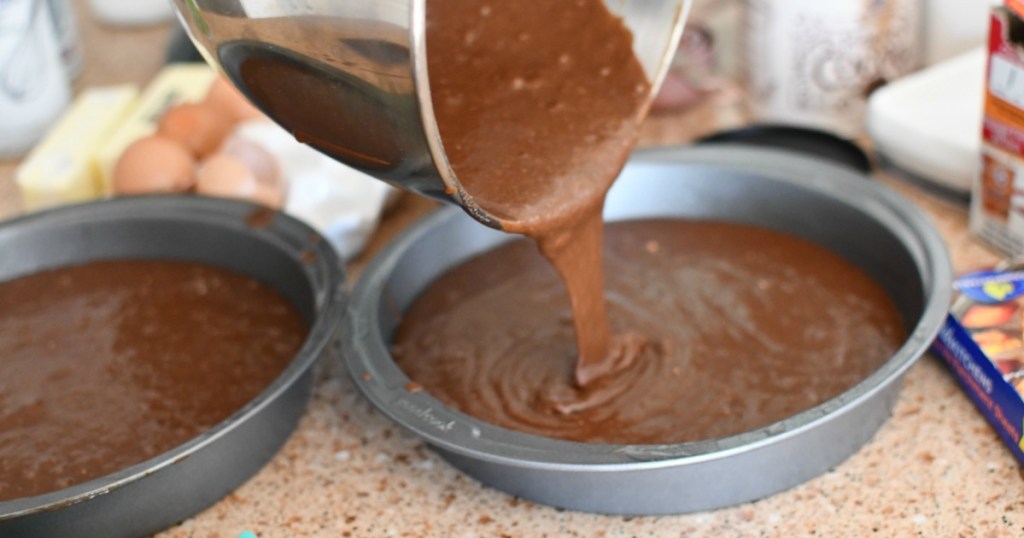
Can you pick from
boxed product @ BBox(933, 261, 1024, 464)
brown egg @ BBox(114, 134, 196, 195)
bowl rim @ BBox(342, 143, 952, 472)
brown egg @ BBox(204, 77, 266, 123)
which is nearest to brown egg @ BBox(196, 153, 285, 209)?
brown egg @ BBox(114, 134, 196, 195)

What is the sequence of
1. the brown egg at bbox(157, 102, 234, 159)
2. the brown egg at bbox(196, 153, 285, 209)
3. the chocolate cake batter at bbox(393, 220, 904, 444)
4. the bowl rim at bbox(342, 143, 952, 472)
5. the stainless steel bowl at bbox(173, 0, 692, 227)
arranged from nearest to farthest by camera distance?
the stainless steel bowl at bbox(173, 0, 692, 227), the bowl rim at bbox(342, 143, 952, 472), the chocolate cake batter at bbox(393, 220, 904, 444), the brown egg at bbox(196, 153, 285, 209), the brown egg at bbox(157, 102, 234, 159)

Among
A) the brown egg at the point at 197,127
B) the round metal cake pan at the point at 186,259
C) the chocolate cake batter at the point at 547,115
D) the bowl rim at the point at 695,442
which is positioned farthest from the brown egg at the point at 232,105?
the chocolate cake batter at the point at 547,115

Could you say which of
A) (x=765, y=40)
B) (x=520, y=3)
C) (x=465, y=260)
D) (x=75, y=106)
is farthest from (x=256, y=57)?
(x=75, y=106)

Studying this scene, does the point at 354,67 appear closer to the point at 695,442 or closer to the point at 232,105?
the point at 695,442

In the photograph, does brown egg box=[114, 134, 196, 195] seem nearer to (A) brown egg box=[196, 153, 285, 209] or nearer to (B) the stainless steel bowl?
(A) brown egg box=[196, 153, 285, 209]

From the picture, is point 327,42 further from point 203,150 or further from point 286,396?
point 203,150

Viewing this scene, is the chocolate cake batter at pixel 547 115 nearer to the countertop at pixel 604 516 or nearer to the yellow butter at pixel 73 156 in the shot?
the countertop at pixel 604 516

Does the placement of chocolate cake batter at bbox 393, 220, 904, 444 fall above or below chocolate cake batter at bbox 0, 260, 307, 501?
below
